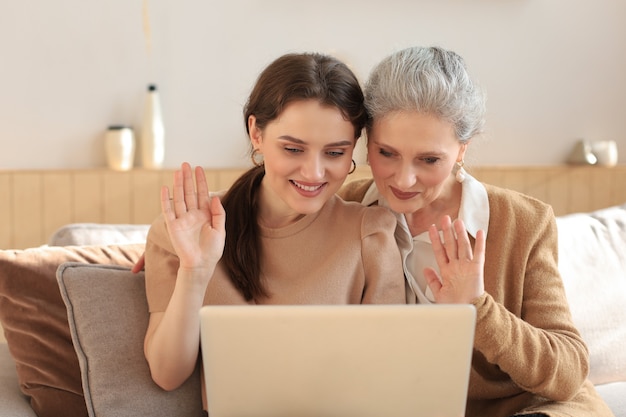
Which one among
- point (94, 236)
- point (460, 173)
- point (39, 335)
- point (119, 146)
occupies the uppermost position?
point (460, 173)

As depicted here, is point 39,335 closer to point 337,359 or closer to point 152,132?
point 337,359

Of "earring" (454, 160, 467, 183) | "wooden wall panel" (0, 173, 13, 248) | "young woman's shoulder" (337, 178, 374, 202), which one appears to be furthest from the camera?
"wooden wall panel" (0, 173, 13, 248)

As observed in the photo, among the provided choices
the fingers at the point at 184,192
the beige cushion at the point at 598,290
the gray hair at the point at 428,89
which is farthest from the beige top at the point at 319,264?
the beige cushion at the point at 598,290

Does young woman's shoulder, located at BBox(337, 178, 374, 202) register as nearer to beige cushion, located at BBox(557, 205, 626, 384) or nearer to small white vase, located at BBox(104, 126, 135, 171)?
beige cushion, located at BBox(557, 205, 626, 384)

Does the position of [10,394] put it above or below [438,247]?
below

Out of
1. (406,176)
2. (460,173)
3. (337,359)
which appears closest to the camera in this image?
(337,359)

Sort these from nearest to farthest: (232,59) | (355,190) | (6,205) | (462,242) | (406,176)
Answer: (462,242), (406,176), (355,190), (6,205), (232,59)

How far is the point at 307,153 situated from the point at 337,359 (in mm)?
516

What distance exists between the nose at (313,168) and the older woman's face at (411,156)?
5.9 inches

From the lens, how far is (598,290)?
2203 millimetres

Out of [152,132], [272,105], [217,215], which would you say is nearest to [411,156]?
[272,105]

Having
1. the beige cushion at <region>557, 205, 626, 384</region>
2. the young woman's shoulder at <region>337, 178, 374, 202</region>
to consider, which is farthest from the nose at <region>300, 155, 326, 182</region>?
the beige cushion at <region>557, 205, 626, 384</region>

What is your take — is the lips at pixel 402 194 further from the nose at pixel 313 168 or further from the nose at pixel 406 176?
the nose at pixel 313 168

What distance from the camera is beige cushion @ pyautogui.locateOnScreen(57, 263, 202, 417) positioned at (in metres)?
1.67
